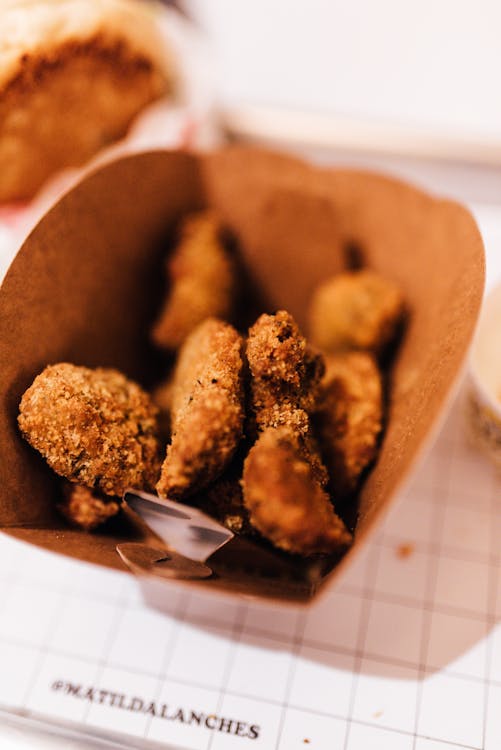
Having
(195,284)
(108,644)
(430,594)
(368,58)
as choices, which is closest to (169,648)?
(108,644)

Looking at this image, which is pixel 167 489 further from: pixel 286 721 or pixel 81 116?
pixel 81 116

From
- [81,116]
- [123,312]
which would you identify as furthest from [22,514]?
[81,116]

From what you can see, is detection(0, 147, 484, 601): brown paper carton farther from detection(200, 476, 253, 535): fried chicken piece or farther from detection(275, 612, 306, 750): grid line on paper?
detection(275, 612, 306, 750): grid line on paper

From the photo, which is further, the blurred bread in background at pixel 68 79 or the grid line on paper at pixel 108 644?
the blurred bread in background at pixel 68 79

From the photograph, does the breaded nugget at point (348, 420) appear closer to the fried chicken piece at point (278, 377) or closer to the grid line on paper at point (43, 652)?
the fried chicken piece at point (278, 377)

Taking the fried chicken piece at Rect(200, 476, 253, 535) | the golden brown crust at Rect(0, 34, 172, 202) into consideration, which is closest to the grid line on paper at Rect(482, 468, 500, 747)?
the fried chicken piece at Rect(200, 476, 253, 535)

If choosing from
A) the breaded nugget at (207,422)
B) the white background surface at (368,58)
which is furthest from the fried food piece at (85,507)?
the white background surface at (368,58)
